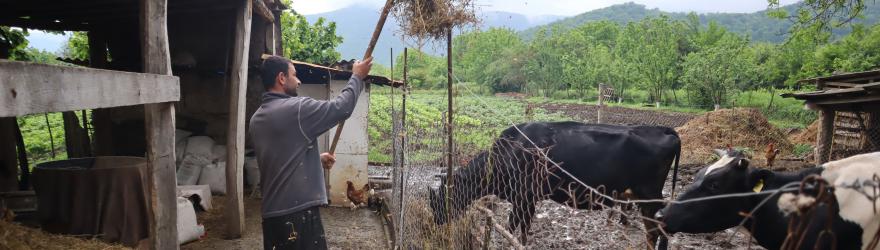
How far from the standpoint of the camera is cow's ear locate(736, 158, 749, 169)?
3.31m

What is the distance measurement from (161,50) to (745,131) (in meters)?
16.9

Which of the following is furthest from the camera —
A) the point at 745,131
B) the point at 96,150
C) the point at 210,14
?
the point at 745,131

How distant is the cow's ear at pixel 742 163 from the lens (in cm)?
331

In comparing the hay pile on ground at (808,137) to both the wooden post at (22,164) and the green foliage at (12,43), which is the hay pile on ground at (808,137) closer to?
the wooden post at (22,164)

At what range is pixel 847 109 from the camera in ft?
30.7

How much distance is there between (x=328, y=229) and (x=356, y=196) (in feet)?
4.07

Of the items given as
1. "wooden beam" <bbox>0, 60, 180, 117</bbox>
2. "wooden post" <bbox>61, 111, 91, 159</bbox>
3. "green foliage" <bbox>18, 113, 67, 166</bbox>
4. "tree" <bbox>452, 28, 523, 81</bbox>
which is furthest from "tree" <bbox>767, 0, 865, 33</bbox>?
"tree" <bbox>452, 28, 523, 81</bbox>

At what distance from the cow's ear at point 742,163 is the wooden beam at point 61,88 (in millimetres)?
3606

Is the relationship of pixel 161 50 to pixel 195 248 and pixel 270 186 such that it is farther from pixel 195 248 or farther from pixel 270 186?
pixel 195 248

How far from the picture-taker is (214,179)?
798 cm

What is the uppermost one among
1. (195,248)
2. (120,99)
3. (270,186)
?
(120,99)

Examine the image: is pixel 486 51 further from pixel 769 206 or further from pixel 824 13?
pixel 769 206

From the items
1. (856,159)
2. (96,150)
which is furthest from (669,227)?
(96,150)

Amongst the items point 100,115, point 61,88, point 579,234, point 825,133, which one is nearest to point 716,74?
point 825,133
